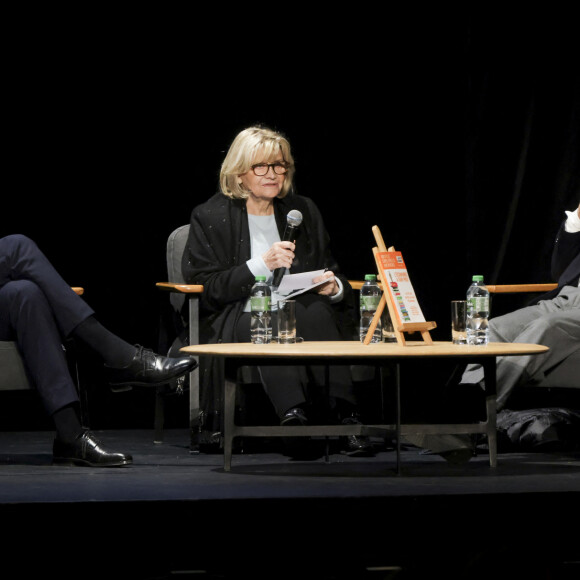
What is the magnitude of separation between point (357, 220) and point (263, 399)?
112 centimetres

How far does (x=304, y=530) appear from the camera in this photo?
7.55 ft

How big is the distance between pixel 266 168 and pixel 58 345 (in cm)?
101

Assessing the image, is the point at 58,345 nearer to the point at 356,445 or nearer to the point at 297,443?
the point at 297,443

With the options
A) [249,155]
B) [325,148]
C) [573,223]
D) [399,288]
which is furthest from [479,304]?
[325,148]

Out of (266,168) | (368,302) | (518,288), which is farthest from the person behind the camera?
(518,288)

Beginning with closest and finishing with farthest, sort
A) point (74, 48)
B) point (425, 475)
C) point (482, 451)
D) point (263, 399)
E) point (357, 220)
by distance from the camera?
1. point (425, 475)
2. point (482, 451)
3. point (263, 399)
4. point (74, 48)
5. point (357, 220)

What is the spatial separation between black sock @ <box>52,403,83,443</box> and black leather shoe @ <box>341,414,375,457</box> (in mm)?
881

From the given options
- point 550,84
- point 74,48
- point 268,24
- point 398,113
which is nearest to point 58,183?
point 74,48

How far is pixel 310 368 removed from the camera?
10.8 feet

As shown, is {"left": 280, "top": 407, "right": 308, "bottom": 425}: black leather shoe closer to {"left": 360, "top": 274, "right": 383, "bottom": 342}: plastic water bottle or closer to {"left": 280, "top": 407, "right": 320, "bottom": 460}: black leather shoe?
{"left": 280, "top": 407, "right": 320, "bottom": 460}: black leather shoe

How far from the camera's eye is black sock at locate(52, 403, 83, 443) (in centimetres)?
283

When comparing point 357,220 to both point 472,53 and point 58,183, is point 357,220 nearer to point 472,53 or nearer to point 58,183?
point 472,53

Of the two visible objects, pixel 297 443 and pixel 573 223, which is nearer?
pixel 297 443

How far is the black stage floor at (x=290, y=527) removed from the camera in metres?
2.24
